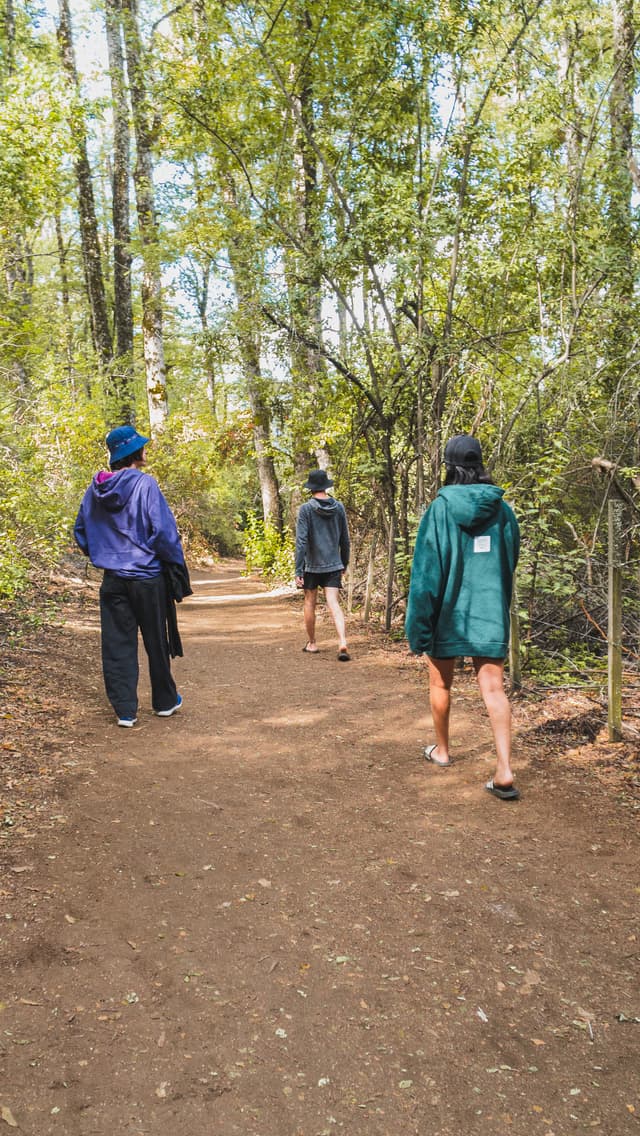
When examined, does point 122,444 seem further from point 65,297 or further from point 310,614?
point 65,297

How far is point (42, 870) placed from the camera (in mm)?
3441

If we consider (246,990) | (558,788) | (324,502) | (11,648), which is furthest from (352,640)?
(246,990)

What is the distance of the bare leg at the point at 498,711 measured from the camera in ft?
14.2

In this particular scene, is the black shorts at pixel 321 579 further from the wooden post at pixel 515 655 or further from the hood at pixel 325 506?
the wooden post at pixel 515 655

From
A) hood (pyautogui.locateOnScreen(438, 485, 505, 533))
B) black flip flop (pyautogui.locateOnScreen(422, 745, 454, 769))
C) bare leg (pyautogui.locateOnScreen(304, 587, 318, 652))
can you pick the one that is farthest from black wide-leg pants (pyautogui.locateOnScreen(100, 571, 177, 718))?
bare leg (pyautogui.locateOnScreen(304, 587, 318, 652))

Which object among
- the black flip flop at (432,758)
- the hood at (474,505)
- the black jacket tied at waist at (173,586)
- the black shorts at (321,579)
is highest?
the hood at (474,505)

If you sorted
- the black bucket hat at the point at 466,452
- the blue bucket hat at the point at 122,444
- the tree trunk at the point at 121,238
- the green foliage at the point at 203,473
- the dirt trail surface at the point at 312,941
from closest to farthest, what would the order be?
1. the dirt trail surface at the point at 312,941
2. the black bucket hat at the point at 466,452
3. the blue bucket hat at the point at 122,444
4. the tree trunk at the point at 121,238
5. the green foliage at the point at 203,473

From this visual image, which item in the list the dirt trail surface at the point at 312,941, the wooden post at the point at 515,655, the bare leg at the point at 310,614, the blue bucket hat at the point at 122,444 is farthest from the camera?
the bare leg at the point at 310,614

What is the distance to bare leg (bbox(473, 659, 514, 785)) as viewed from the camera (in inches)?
170

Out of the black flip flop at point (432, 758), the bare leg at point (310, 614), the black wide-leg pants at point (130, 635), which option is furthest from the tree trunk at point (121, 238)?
the black flip flop at point (432, 758)

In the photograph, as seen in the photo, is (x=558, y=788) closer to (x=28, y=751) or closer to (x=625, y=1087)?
(x=625, y=1087)

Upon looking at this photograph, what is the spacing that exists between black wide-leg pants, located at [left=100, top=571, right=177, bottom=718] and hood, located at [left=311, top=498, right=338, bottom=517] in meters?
2.85

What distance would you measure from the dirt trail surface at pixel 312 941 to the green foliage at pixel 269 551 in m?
9.42

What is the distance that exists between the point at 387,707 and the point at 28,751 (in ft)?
9.30
